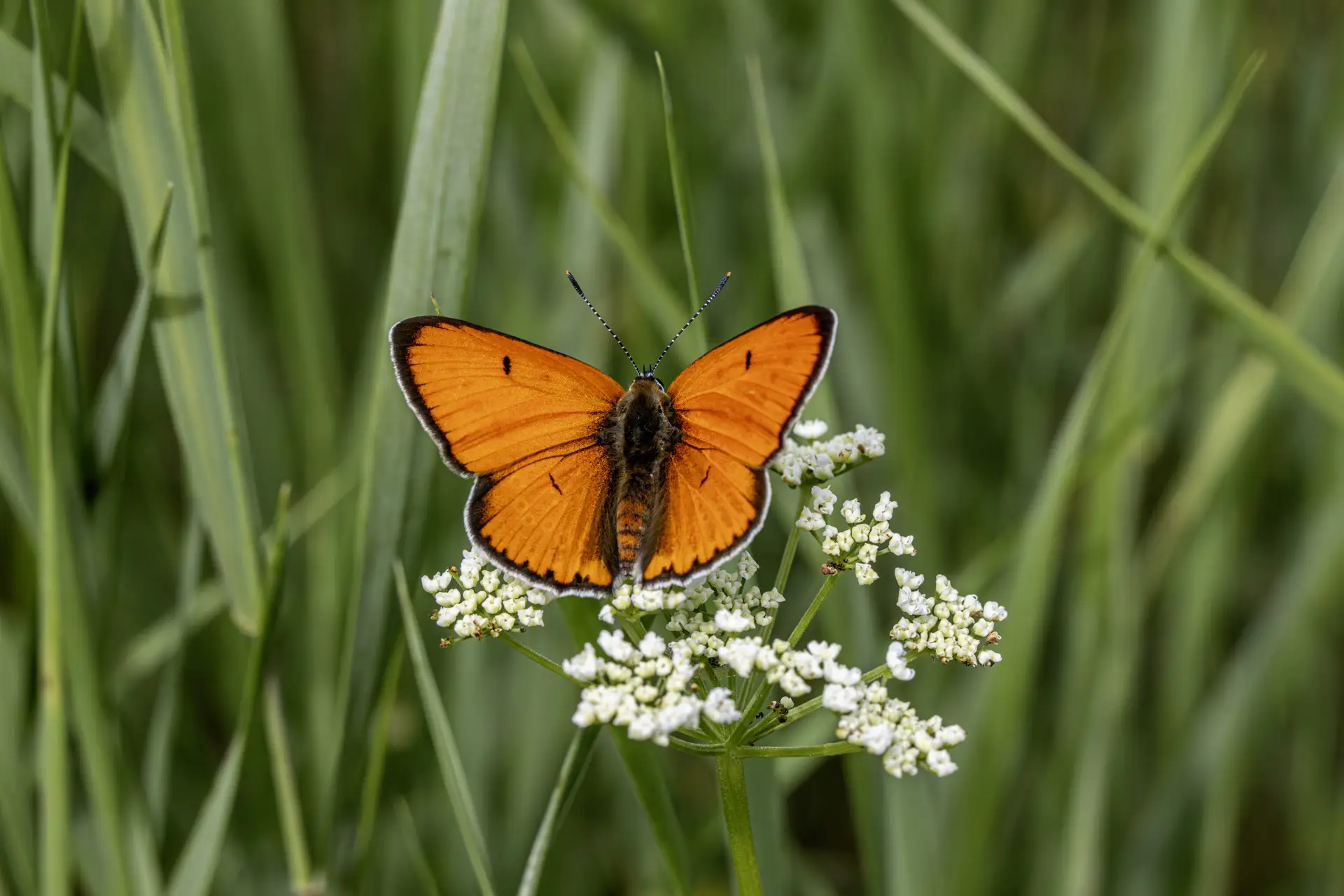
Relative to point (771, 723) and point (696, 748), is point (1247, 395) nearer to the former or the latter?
point (771, 723)

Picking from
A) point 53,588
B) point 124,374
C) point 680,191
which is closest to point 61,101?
point 124,374

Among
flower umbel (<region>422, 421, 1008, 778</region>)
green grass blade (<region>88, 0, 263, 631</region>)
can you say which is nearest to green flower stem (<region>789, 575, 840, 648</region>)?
flower umbel (<region>422, 421, 1008, 778</region>)

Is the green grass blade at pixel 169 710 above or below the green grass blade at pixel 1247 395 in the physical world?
below

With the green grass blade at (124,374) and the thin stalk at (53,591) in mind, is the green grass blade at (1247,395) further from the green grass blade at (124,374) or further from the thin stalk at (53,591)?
the thin stalk at (53,591)

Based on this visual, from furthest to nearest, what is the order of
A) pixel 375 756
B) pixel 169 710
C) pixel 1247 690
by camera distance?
pixel 1247 690 < pixel 169 710 < pixel 375 756

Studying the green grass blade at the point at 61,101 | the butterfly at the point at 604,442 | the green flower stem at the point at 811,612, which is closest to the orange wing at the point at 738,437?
the butterfly at the point at 604,442

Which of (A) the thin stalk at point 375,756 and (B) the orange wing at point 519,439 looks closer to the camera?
(B) the orange wing at point 519,439
